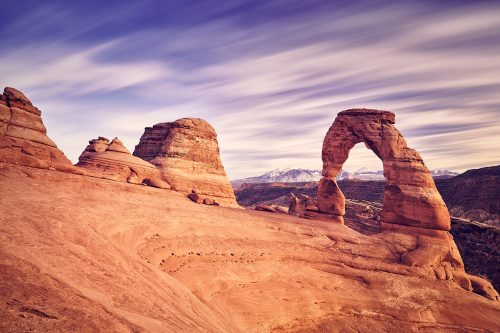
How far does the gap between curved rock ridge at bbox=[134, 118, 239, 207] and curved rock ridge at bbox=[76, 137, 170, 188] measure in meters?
6.44

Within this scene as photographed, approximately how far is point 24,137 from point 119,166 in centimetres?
885

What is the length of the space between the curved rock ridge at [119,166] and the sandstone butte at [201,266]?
4817 mm

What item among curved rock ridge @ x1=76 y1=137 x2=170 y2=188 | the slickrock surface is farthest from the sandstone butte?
curved rock ridge @ x1=76 y1=137 x2=170 y2=188

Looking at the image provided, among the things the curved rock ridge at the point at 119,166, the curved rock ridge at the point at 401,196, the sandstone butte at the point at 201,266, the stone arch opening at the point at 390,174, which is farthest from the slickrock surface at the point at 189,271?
the curved rock ridge at the point at 119,166

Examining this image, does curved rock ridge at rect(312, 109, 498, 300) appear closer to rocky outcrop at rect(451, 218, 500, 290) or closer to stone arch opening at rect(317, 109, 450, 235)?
stone arch opening at rect(317, 109, 450, 235)

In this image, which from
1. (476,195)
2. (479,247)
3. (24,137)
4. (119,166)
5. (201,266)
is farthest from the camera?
(476,195)

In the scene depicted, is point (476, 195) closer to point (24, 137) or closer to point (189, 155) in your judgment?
point (189, 155)

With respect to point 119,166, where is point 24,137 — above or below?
above

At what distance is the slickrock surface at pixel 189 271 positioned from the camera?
564cm

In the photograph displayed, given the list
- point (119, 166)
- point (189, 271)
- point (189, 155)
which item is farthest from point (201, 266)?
point (189, 155)

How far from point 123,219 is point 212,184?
82.7ft

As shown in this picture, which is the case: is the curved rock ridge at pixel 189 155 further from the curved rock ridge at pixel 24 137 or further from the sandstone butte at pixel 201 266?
the curved rock ridge at pixel 24 137

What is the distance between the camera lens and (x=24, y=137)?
18.0 meters

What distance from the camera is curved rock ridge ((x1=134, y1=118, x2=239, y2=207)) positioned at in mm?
37125
